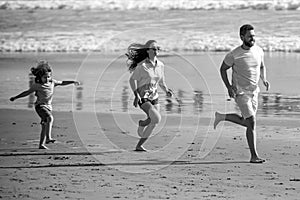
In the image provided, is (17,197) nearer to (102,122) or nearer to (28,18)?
(102,122)

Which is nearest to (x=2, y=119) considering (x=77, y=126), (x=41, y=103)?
(x=77, y=126)

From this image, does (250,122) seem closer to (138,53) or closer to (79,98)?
(138,53)

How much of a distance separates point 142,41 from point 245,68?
19.7m

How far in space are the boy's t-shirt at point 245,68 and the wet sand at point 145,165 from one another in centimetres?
80

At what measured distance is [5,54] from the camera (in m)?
26.1

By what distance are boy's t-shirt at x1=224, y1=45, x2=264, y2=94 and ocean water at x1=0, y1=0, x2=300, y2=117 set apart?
3.42 m

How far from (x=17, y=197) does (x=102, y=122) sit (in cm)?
487

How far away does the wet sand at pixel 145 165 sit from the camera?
6996 millimetres

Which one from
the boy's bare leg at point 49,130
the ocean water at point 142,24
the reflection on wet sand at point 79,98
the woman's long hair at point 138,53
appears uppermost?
the ocean water at point 142,24

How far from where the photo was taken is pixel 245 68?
28.7 ft

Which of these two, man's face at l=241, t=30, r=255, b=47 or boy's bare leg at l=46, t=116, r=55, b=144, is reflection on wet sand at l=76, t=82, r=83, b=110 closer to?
boy's bare leg at l=46, t=116, r=55, b=144

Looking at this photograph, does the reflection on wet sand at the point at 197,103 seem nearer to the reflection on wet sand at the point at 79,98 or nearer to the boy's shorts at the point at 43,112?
the reflection on wet sand at the point at 79,98

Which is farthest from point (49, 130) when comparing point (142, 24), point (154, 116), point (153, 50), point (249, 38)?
point (142, 24)

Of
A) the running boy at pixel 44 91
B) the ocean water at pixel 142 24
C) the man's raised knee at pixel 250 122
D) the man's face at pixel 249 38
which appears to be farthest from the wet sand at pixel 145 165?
the ocean water at pixel 142 24
